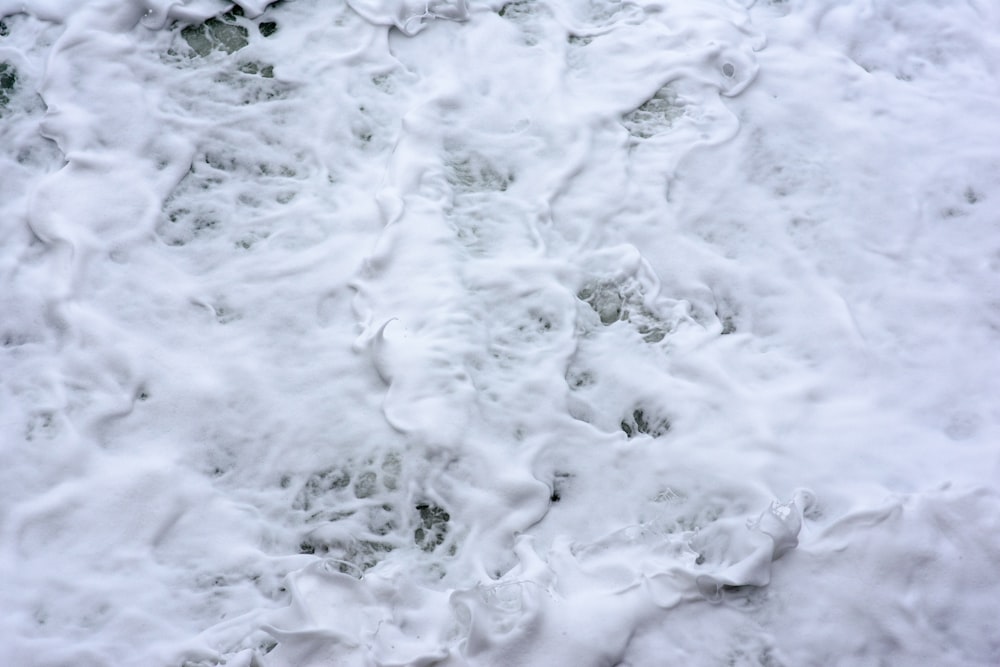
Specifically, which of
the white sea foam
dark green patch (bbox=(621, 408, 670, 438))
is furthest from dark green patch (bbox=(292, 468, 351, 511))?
dark green patch (bbox=(621, 408, 670, 438))

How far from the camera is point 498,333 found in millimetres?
2291

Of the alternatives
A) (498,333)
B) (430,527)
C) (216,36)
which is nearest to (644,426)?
(498,333)

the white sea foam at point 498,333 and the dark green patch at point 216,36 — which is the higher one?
the dark green patch at point 216,36

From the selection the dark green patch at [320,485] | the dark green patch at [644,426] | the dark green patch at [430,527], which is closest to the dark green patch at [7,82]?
the dark green patch at [320,485]

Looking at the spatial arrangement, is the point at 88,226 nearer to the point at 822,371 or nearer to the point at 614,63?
the point at 614,63

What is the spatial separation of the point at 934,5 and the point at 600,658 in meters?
2.69

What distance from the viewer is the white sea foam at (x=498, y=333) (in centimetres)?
187

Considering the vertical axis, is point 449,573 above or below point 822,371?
below

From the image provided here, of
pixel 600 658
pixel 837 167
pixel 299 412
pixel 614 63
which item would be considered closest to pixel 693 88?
pixel 614 63

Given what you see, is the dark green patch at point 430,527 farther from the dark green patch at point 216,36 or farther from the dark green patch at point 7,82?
the dark green patch at point 7,82

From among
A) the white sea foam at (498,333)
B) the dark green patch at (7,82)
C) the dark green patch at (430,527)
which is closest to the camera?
the white sea foam at (498,333)

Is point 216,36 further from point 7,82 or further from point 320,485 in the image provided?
point 320,485

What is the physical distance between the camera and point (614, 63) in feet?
9.57

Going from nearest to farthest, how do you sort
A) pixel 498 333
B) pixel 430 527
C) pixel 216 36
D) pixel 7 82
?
pixel 430 527
pixel 498 333
pixel 7 82
pixel 216 36
